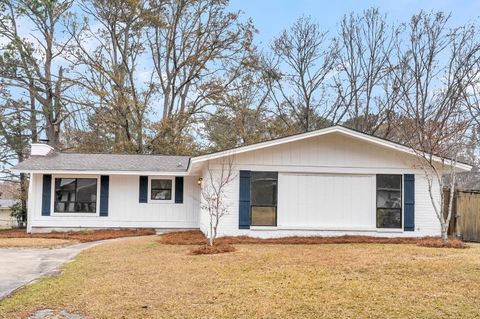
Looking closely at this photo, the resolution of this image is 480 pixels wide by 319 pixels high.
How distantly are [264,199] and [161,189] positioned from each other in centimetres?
535

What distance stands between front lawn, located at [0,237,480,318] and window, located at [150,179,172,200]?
673 centimetres

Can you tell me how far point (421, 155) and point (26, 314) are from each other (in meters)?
10.8

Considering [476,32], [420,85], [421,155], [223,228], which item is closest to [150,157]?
[223,228]

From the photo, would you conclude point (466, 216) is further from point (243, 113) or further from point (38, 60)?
point (38, 60)

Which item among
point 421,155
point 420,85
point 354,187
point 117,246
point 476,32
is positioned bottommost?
point 117,246

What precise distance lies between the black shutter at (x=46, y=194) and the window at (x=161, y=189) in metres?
3.67

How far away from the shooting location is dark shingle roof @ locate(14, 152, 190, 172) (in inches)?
650

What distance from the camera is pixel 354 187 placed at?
44.5ft

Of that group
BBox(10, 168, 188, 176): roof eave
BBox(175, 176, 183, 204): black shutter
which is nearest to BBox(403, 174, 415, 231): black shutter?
BBox(10, 168, 188, 176): roof eave

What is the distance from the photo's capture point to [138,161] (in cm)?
1800

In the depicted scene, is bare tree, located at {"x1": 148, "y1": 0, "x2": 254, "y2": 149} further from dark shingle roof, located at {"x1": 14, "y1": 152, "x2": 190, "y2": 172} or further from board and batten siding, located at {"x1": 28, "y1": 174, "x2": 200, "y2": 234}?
board and batten siding, located at {"x1": 28, "y1": 174, "x2": 200, "y2": 234}

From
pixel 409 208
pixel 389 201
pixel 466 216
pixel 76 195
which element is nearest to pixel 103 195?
pixel 76 195

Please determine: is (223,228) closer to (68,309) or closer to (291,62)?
(68,309)

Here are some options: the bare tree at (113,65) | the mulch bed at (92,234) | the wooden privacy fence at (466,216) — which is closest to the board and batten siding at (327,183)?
the wooden privacy fence at (466,216)
